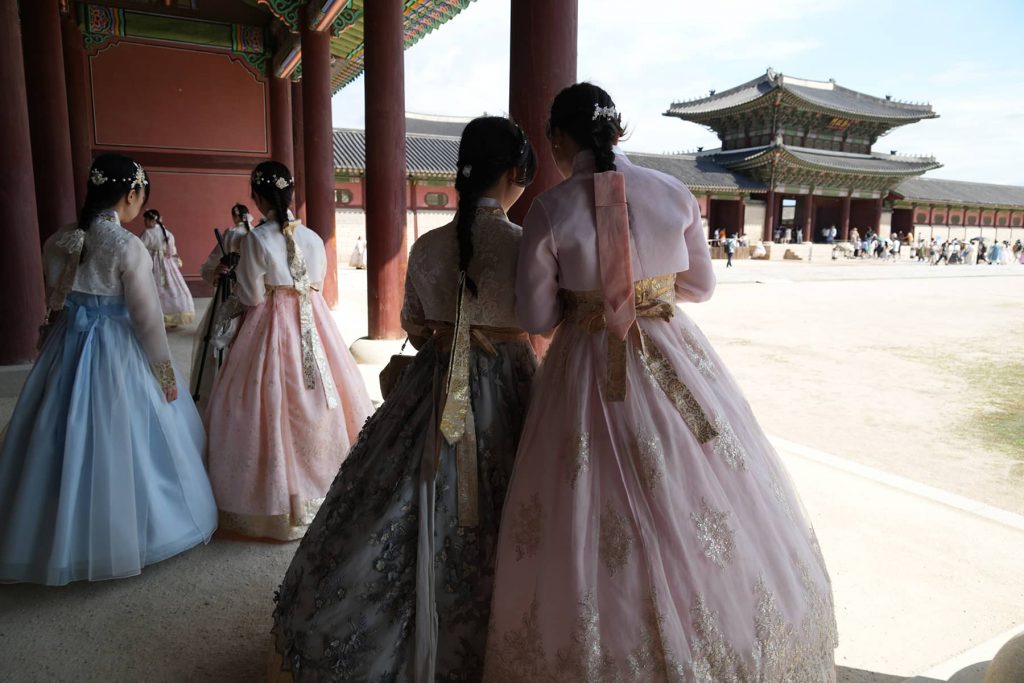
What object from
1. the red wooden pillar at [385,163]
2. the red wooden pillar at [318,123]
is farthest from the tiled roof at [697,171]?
the red wooden pillar at [385,163]

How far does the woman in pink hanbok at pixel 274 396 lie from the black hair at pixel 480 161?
1.25m

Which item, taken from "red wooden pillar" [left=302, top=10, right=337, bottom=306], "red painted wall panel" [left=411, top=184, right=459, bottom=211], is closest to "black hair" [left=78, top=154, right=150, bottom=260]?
"red wooden pillar" [left=302, top=10, right=337, bottom=306]

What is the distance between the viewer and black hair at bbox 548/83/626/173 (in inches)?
54.6

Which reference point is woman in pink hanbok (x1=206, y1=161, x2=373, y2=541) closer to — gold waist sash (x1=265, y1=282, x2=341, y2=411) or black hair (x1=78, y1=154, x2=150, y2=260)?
gold waist sash (x1=265, y1=282, x2=341, y2=411)

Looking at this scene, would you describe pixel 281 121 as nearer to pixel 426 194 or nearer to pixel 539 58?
pixel 539 58

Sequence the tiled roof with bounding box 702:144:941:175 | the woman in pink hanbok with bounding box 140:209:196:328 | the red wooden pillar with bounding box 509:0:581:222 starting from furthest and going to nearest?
the tiled roof with bounding box 702:144:941:175
the woman in pink hanbok with bounding box 140:209:196:328
the red wooden pillar with bounding box 509:0:581:222

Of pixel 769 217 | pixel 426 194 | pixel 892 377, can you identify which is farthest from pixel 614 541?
pixel 769 217

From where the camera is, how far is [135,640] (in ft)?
6.23

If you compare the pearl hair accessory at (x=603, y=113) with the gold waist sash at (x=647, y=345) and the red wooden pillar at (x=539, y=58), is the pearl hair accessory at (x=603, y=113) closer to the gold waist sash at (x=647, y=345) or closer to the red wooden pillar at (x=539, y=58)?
the gold waist sash at (x=647, y=345)

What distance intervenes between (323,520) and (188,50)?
10.3 m

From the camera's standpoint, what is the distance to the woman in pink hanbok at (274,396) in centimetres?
252

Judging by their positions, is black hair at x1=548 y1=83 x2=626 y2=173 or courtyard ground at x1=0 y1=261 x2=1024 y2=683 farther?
courtyard ground at x1=0 y1=261 x2=1024 y2=683

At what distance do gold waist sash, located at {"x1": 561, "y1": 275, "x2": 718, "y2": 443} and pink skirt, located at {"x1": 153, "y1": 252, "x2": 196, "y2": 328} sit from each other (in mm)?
6819

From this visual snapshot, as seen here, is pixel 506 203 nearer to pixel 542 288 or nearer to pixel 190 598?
pixel 542 288
